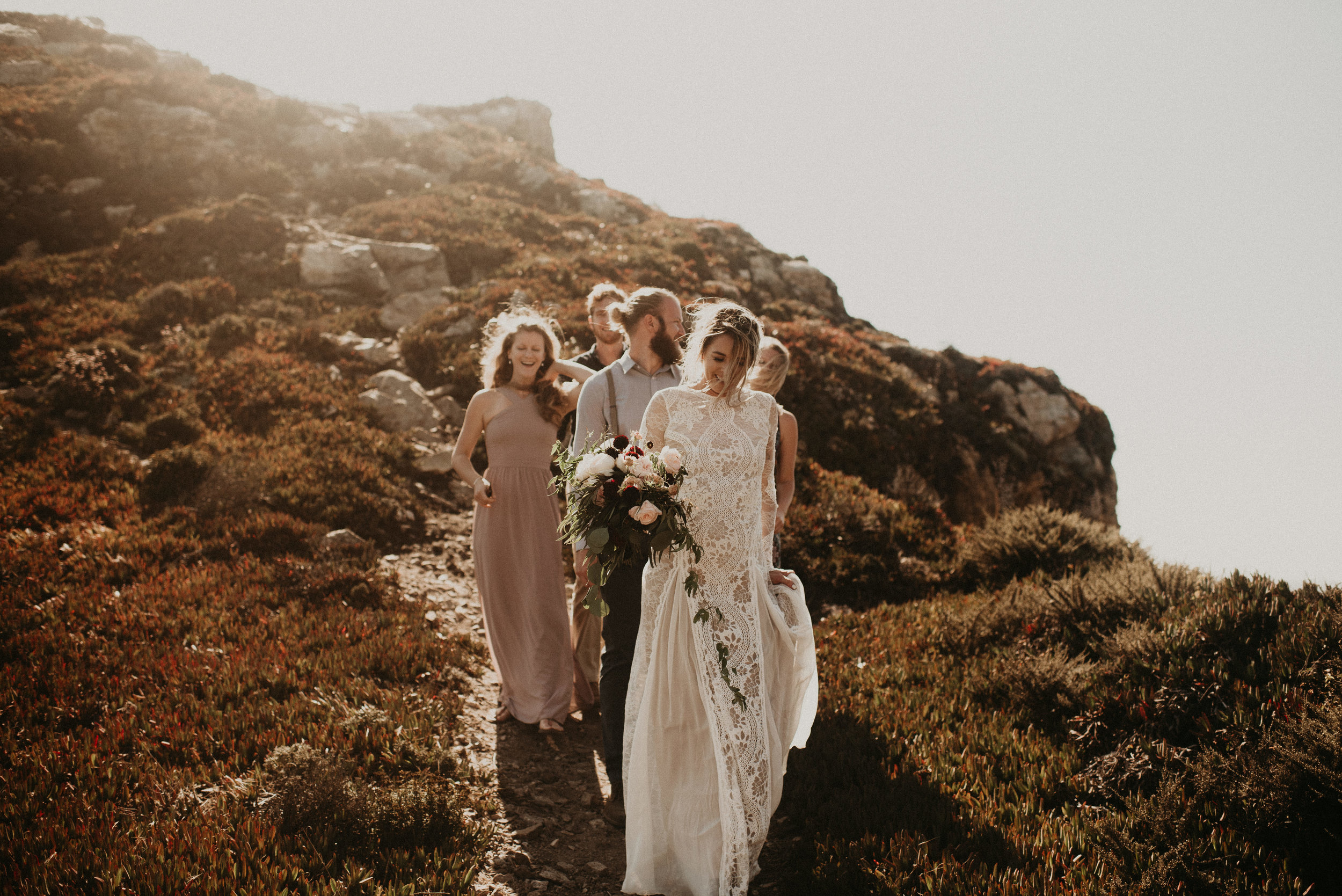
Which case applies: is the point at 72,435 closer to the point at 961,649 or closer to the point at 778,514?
the point at 778,514

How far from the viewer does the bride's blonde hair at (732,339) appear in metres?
3.67

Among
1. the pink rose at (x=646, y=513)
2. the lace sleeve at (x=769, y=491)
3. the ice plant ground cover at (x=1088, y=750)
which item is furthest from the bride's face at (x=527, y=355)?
the ice plant ground cover at (x=1088, y=750)

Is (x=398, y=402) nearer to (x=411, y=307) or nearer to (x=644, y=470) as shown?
(x=411, y=307)

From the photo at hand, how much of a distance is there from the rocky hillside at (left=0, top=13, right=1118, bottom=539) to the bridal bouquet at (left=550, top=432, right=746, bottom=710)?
8.65 m

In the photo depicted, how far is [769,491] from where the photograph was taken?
4379 mm

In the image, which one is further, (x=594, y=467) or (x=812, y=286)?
(x=812, y=286)

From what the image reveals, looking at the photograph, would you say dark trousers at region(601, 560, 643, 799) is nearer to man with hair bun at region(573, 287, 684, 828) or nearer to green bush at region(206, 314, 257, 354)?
man with hair bun at region(573, 287, 684, 828)

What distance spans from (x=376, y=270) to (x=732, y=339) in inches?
565

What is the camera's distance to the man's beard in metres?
4.84

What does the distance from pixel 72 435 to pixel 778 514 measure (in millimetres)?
9433

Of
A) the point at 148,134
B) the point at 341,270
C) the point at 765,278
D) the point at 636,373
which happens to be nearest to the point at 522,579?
the point at 636,373

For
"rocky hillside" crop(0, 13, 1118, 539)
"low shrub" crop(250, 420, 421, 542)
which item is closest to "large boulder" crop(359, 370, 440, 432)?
"rocky hillside" crop(0, 13, 1118, 539)

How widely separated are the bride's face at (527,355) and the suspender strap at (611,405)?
39.8 inches

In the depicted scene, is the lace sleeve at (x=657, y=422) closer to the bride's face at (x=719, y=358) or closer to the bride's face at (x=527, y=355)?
the bride's face at (x=719, y=358)
